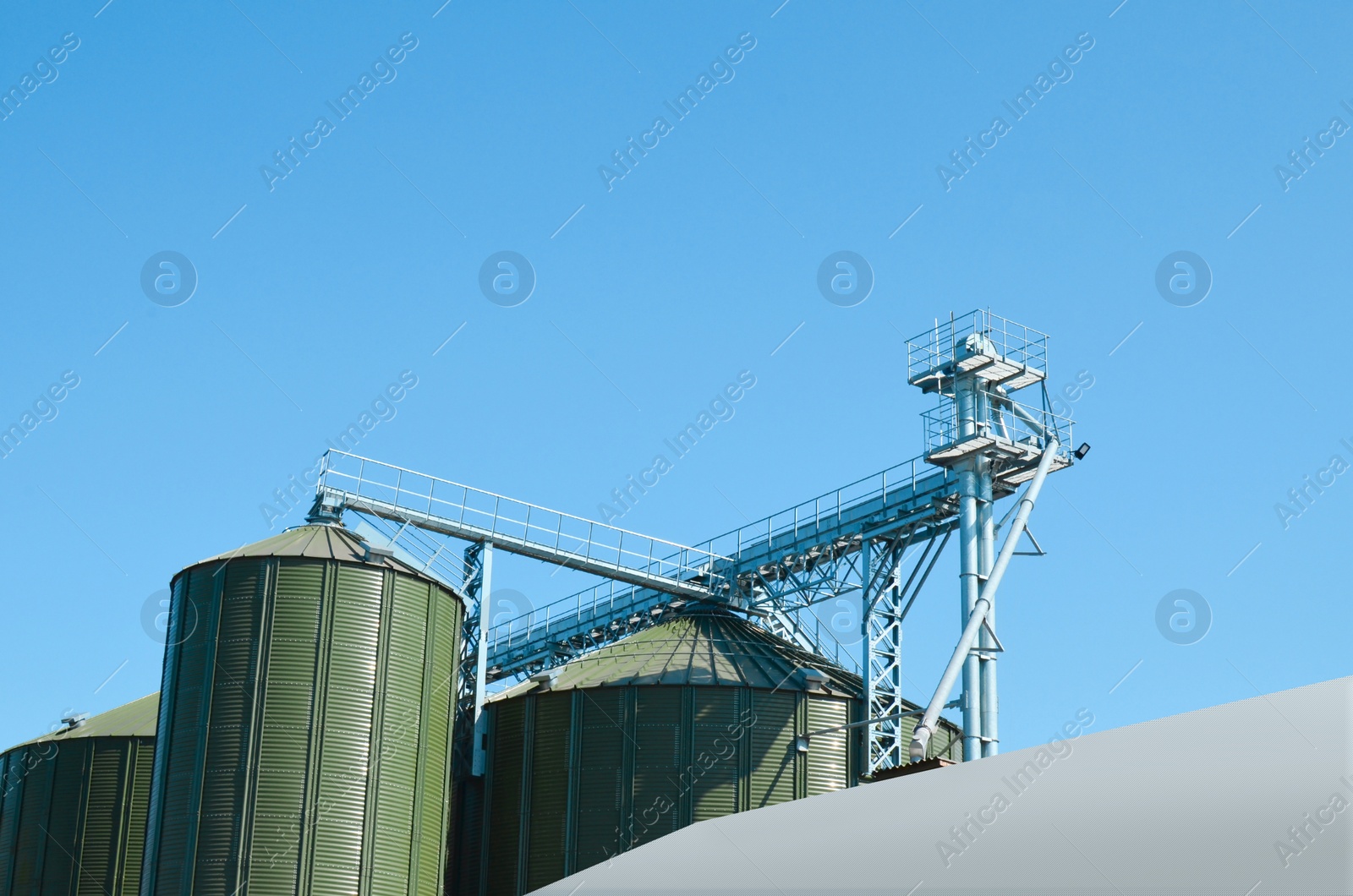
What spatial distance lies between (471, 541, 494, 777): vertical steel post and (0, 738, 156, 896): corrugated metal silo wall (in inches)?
401

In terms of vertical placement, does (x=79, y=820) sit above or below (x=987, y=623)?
below

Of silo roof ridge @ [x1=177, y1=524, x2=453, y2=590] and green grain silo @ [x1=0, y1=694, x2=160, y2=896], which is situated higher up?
silo roof ridge @ [x1=177, y1=524, x2=453, y2=590]

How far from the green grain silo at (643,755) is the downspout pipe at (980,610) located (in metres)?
3.90

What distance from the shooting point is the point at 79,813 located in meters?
47.2

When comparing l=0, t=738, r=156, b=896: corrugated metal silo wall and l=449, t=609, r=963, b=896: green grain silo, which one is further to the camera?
l=0, t=738, r=156, b=896: corrugated metal silo wall

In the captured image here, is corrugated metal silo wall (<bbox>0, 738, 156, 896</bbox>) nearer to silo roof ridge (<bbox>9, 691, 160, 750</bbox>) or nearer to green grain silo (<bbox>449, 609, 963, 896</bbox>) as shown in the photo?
silo roof ridge (<bbox>9, 691, 160, 750</bbox>)

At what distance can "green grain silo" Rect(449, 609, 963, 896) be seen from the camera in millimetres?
41625

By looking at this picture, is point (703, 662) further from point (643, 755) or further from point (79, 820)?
point (79, 820)

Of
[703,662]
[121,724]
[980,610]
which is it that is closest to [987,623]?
[980,610]

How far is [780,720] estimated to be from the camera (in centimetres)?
4259

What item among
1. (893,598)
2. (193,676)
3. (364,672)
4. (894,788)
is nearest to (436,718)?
(364,672)

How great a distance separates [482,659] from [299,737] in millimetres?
8425

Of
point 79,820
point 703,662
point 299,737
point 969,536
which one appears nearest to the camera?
point 299,737

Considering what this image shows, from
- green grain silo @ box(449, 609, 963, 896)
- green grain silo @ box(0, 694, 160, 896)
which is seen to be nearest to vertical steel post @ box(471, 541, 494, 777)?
green grain silo @ box(449, 609, 963, 896)
